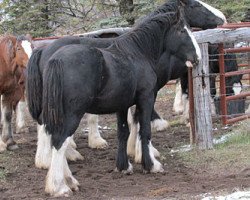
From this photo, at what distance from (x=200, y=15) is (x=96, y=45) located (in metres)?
2.66

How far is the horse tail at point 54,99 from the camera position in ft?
18.1

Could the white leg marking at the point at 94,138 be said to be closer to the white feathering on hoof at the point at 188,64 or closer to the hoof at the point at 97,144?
the hoof at the point at 97,144

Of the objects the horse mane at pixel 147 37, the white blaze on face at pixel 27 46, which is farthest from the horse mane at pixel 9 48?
the horse mane at pixel 147 37

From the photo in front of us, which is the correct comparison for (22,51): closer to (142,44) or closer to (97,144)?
(97,144)

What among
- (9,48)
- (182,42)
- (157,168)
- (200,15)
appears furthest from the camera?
(200,15)

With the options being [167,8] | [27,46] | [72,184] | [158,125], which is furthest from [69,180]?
[158,125]

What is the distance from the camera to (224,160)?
6.88 m

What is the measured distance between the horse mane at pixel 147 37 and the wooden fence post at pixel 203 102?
92cm

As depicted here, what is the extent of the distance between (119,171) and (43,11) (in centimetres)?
1185

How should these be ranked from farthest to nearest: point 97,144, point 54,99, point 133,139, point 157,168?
point 97,144, point 133,139, point 157,168, point 54,99

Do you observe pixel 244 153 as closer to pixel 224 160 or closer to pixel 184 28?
pixel 224 160

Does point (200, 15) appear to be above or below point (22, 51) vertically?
above

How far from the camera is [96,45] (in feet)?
23.3

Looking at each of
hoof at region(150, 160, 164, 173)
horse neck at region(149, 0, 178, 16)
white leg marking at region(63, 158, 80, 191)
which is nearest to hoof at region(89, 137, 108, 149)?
hoof at region(150, 160, 164, 173)
